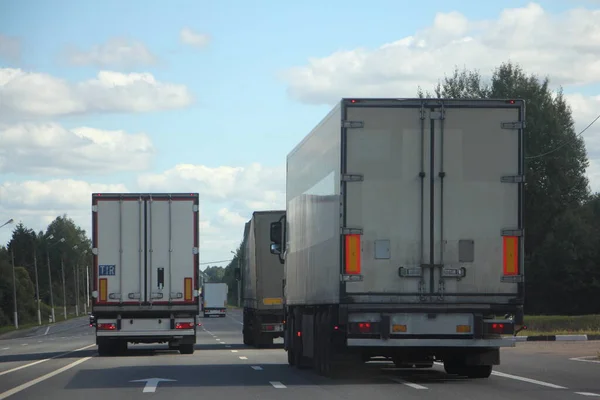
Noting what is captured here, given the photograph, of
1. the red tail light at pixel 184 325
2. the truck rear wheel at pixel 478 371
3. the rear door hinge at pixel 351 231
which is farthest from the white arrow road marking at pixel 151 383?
the red tail light at pixel 184 325

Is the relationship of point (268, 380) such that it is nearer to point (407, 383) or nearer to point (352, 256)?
point (407, 383)

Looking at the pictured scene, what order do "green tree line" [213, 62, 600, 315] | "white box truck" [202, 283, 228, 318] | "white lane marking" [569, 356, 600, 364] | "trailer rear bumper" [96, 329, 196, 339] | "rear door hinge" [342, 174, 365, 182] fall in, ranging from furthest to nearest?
"white box truck" [202, 283, 228, 318]
"green tree line" [213, 62, 600, 315]
"trailer rear bumper" [96, 329, 196, 339]
"white lane marking" [569, 356, 600, 364]
"rear door hinge" [342, 174, 365, 182]

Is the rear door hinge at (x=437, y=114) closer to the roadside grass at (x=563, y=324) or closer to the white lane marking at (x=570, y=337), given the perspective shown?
the white lane marking at (x=570, y=337)

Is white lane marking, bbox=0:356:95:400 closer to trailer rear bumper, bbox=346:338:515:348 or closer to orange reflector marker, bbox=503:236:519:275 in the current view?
trailer rear bumper, bbox=346:338:515:348

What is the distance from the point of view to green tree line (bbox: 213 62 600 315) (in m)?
69.4

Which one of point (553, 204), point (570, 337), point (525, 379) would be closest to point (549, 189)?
point (553, 204)

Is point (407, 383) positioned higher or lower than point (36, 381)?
higher

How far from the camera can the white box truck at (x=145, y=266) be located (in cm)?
2942

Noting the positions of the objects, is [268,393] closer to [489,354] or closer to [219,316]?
[489,354]

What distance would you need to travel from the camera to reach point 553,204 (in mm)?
72000

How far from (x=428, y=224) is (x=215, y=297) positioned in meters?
86.5

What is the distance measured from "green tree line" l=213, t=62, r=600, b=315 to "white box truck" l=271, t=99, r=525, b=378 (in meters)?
52.4

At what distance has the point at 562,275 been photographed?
228 feet

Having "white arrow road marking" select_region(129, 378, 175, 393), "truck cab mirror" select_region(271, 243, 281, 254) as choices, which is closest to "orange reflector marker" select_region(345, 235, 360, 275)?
"white arrow road marking" select_region(129, 378, 175, 393)
